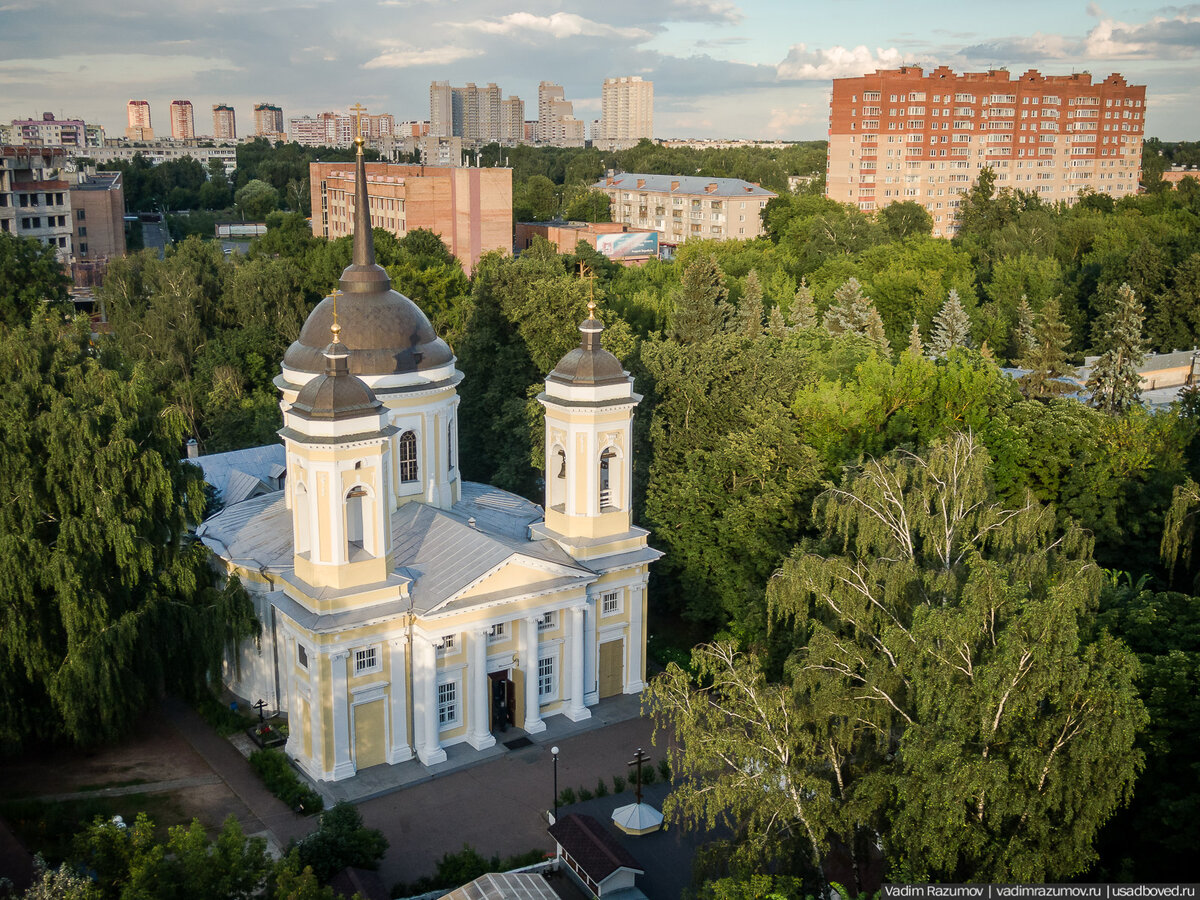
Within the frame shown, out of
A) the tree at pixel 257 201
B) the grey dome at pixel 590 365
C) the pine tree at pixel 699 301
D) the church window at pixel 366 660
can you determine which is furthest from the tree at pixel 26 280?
the tree at pixel 257 201

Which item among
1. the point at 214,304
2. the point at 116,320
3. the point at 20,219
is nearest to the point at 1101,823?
the point at 214,304

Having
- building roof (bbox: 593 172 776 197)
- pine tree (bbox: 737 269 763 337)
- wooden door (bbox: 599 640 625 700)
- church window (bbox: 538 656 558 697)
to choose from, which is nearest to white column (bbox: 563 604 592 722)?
church window (bbox: 538 656 558 697)

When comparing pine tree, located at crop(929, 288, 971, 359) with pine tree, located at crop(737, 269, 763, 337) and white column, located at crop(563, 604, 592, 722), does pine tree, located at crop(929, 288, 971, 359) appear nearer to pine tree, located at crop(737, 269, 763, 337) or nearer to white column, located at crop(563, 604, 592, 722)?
pine tree, located at crop(737, 269, 763, 337)

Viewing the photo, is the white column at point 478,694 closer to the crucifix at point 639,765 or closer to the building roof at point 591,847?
the crucifix at point 639,765

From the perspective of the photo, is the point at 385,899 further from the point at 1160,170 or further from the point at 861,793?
the point at 1160,170

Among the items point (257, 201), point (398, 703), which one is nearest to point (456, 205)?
point (257, 201)
